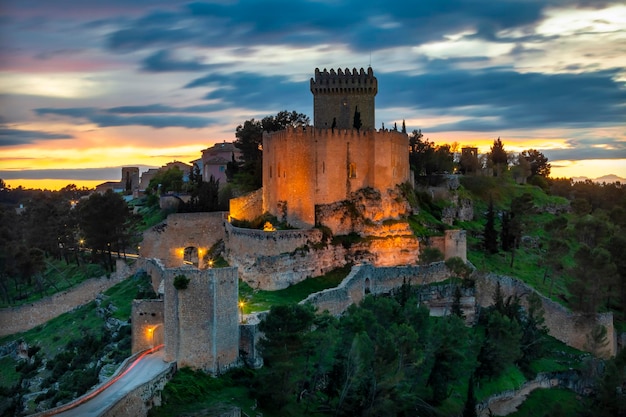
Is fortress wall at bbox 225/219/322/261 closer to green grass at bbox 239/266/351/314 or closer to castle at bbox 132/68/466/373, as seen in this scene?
castle at bbox 132/68/466/373

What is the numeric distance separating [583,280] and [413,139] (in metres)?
21.2

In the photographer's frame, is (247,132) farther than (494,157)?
No

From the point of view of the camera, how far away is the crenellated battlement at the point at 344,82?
4578cm

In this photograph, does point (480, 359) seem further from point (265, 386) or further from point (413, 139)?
point (413, 139)

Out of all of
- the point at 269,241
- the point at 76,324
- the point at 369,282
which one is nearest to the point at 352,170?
the point at 269,241

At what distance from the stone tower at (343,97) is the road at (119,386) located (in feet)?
79.5

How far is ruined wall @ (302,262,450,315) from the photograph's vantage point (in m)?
32.5

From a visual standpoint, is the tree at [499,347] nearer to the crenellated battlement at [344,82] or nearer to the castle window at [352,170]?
the castle window at [352,170]

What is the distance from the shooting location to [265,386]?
2297 centimetres

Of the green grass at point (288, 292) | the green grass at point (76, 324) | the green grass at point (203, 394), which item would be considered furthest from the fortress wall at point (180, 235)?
the green grass at point (203, 394)

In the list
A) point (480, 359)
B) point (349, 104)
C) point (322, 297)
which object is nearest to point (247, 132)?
point (349, 104)

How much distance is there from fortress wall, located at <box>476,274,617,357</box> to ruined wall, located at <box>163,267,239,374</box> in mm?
19369

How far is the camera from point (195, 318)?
899 inches

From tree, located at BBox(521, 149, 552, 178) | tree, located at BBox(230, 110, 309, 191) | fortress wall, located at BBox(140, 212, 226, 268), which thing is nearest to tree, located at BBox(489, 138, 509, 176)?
tree, located at BBox(521, 149, 552, 178)
